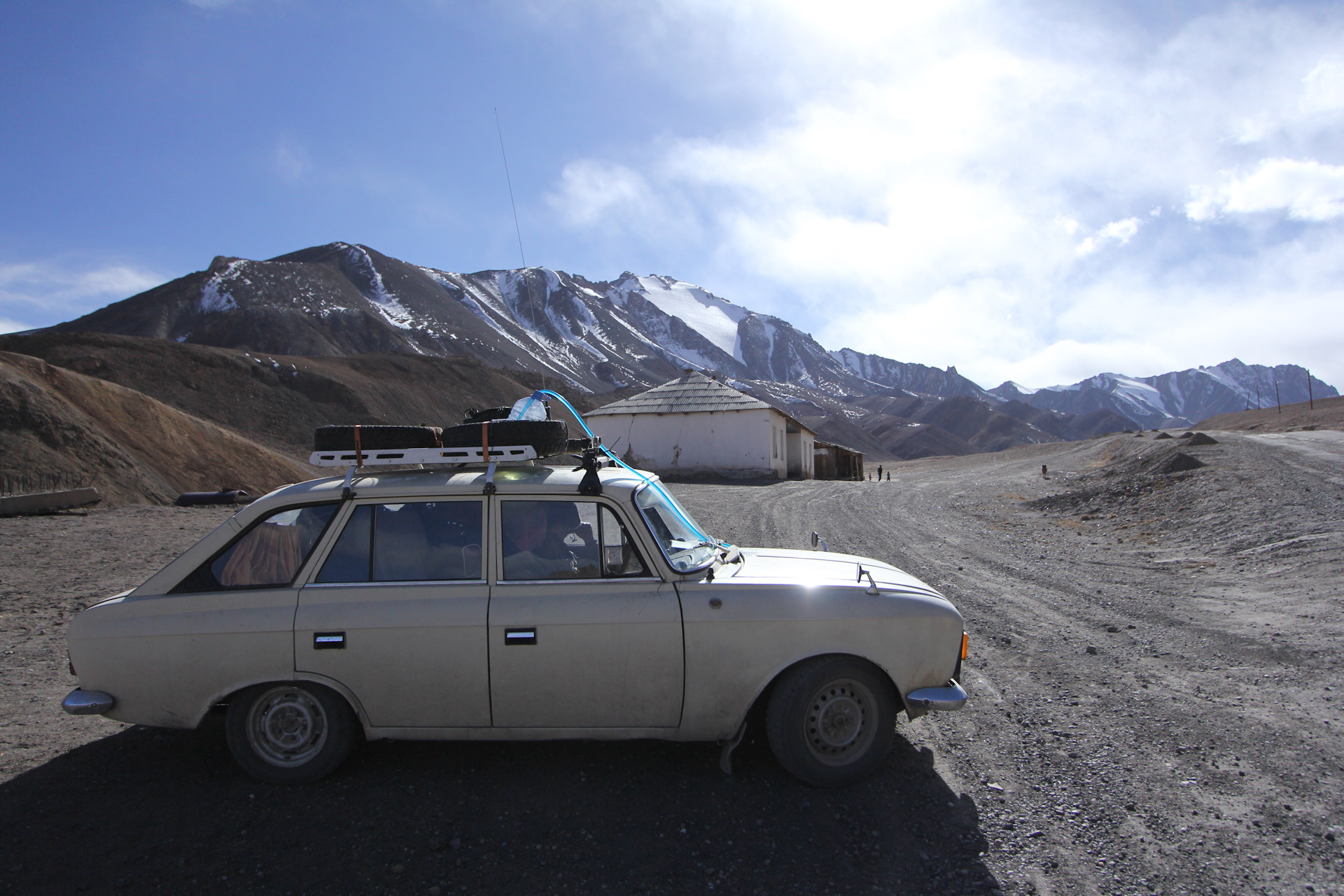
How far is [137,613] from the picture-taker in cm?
375

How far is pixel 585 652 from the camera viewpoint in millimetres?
3623

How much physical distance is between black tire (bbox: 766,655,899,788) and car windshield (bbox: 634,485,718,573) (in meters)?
0.82

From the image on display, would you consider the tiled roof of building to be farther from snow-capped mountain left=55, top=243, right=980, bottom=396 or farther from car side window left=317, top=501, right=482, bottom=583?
car side window left=317, top=501, right=482, bottom=583

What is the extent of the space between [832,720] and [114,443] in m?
20.6

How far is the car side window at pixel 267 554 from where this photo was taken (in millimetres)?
3836

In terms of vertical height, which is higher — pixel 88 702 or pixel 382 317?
pixel 382 317

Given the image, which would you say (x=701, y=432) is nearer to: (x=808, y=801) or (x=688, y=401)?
(x=688, y=401)

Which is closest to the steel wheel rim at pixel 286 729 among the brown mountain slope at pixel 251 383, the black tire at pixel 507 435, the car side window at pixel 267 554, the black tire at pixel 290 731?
the black tire at pixel 290 731

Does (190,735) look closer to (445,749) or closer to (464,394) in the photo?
(445,749)

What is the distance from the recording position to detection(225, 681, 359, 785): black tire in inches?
147

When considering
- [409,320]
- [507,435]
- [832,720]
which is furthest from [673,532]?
[409,320]

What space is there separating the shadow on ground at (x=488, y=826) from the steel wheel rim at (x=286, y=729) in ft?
0.57

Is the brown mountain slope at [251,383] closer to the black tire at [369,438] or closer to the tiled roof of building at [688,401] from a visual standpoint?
the tiled roof of building at [688,401]

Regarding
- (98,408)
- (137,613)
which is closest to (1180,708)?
(137,613)
